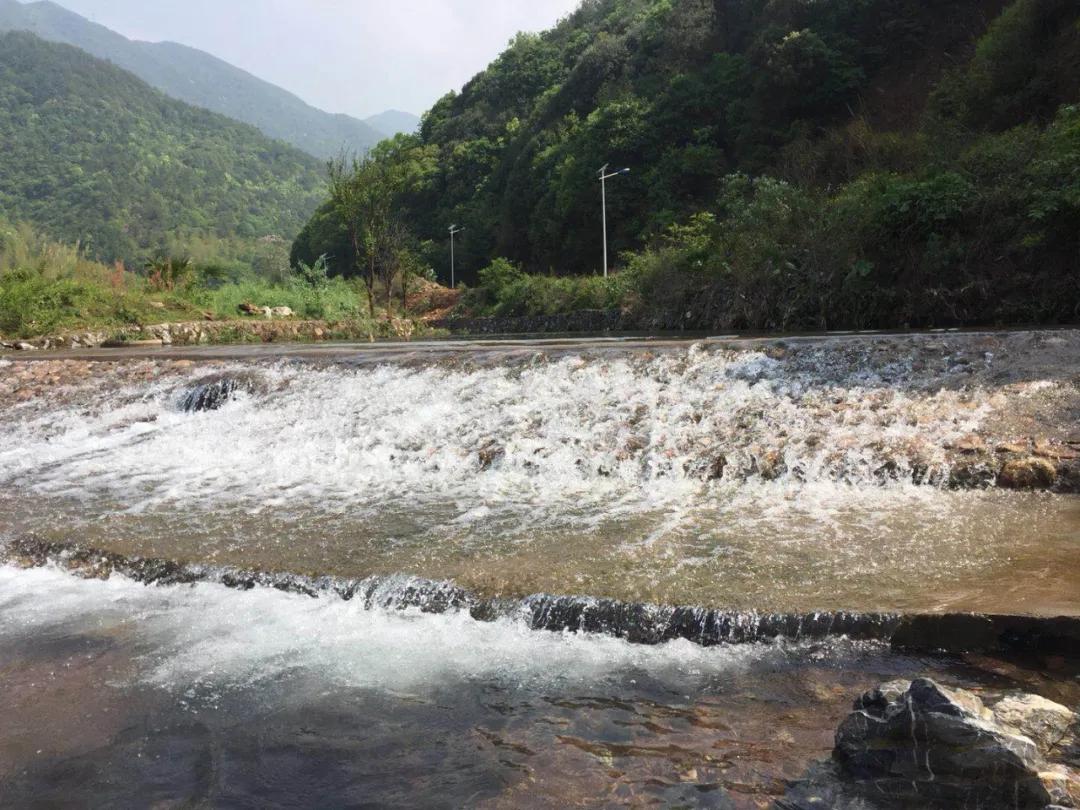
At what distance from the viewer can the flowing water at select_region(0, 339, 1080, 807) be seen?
6.22ft

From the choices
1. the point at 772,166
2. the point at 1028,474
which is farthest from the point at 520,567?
the point at 772,166

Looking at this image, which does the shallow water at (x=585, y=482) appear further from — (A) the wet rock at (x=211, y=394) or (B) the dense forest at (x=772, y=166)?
(B) the dense forest at (x=772, y=166)

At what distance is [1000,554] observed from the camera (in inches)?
117

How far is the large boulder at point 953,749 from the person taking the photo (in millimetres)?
1501

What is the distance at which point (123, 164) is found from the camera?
7444 centimetres

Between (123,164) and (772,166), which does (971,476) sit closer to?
(772,166)

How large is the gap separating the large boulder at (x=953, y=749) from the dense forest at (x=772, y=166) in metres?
8.70

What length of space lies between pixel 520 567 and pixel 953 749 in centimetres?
179

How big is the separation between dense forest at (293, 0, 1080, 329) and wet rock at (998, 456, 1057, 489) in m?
5.91

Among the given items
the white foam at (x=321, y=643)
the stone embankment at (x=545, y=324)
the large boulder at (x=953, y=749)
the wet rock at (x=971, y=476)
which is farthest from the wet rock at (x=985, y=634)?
the stone embankment at (x=545, y=324)

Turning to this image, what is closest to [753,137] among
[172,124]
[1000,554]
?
[1000,554]

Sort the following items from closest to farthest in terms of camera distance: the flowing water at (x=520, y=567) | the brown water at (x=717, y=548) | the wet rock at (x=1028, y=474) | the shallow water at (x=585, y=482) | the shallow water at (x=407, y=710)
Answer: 1. the shallow water at (x=407, y=710)
2. the flowing water at (x=520, y=567)
3. the brown water at (x=717, y=548)
4. the shallow water at (x=585, y=482)
5. the wet rock at (x=1028, y=474)

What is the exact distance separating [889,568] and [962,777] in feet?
4.63

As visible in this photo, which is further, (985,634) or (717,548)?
(717,548)
